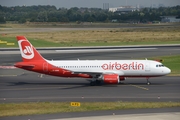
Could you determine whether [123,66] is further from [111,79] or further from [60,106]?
[60,106]

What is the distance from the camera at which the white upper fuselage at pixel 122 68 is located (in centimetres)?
4981

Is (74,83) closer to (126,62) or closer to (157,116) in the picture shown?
(126,62)

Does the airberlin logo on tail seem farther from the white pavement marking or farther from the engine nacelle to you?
the white pavement marking

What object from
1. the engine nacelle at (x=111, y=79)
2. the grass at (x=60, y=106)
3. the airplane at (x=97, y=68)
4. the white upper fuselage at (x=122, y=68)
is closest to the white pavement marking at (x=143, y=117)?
the grass at (x=60, y=106)

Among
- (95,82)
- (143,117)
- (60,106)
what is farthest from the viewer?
(95,82)

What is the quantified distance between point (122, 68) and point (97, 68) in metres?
3.14

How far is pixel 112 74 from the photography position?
4962 cm

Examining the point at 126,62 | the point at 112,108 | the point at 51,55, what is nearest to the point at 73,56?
the point at 51,55

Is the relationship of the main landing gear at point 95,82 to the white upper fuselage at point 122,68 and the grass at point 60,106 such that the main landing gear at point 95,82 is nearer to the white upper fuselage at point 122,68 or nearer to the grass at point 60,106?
the white upper fuselage at point 122,68

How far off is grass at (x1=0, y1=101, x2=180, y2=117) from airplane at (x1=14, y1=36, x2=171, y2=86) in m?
11.2

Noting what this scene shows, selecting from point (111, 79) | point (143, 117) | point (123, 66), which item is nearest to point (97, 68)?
point (111, 79)

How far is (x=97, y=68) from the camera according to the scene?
50.5m

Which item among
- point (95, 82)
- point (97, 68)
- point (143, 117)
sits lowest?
point (95, 82)

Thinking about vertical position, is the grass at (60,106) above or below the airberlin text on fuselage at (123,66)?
below
